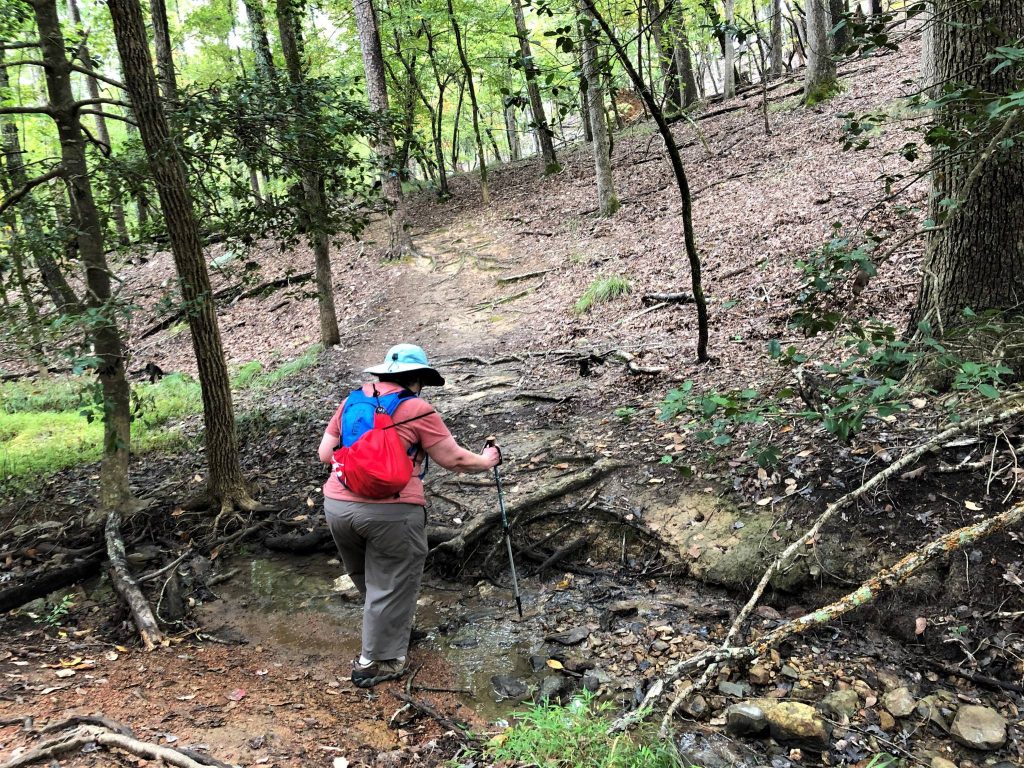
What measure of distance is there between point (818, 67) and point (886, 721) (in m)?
17.8

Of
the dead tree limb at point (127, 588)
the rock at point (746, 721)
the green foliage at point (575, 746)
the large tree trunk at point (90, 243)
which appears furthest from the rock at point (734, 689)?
the large tree trunk at point (90, 243)

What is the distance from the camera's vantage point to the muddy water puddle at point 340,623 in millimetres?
4355

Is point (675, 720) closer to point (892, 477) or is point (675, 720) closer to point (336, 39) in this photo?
point (892, 477)

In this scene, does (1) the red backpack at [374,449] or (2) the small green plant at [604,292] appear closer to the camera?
(1) the red backpack at [374,449]

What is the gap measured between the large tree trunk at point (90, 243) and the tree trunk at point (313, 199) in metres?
2.01

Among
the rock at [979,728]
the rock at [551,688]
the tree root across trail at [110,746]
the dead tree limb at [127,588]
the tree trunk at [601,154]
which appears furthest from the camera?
the tree trunk at [601,154]

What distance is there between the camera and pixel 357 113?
22.0 feet

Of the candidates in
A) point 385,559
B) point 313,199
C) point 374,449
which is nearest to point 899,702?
point 385,559

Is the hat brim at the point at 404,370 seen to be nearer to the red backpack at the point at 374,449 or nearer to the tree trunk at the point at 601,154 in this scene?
the red backpack at the point at 374,449

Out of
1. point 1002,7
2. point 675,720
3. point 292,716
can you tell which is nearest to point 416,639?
point 292,716

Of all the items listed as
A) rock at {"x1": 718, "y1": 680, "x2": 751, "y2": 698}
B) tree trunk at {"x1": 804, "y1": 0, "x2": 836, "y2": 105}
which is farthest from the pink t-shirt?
tree trunk at {"x1": 804, "y1": 0, "x2": 836, "y2": 105}

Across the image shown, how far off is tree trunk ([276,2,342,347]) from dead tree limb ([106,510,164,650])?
3585 mm

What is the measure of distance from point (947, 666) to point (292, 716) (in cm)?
385

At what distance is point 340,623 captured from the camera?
16.5 ft
